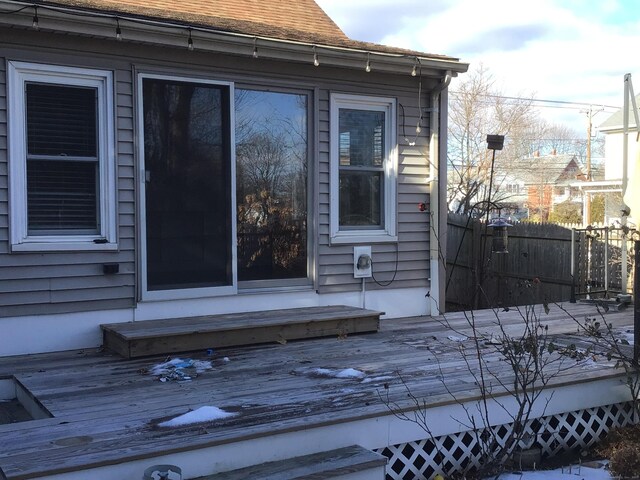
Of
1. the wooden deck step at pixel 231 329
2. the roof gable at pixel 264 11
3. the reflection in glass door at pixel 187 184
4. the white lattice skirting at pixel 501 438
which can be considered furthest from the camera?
the roof gable at pixel 264 11

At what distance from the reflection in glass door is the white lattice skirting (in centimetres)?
271

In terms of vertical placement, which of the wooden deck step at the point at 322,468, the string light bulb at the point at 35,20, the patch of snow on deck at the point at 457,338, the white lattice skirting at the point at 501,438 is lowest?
the white lattice skirting at the point at 501,438

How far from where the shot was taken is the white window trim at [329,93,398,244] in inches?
255

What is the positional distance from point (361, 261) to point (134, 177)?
2.38m

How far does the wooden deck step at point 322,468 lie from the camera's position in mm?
3014

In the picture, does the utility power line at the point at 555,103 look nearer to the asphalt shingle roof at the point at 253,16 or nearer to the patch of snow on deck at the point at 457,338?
the asphalt shingle roof at the point at 253,16

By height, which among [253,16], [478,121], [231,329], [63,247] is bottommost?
[231,329]

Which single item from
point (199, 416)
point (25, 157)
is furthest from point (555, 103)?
point (199, 416)

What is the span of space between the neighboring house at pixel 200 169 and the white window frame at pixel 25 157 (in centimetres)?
1

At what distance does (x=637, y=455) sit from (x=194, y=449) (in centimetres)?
240

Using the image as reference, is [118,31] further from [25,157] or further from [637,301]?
[637,301]

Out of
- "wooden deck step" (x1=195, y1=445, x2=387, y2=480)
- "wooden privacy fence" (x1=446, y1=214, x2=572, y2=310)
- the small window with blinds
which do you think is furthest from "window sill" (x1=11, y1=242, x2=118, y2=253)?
"wooden privacy fence" (x1=446, y1=214, x2=572, y2=310)

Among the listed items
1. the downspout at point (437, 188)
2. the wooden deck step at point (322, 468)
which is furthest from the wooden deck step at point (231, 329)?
the wooden deck step at point (322, 468)

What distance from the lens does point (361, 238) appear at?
21.7ft
